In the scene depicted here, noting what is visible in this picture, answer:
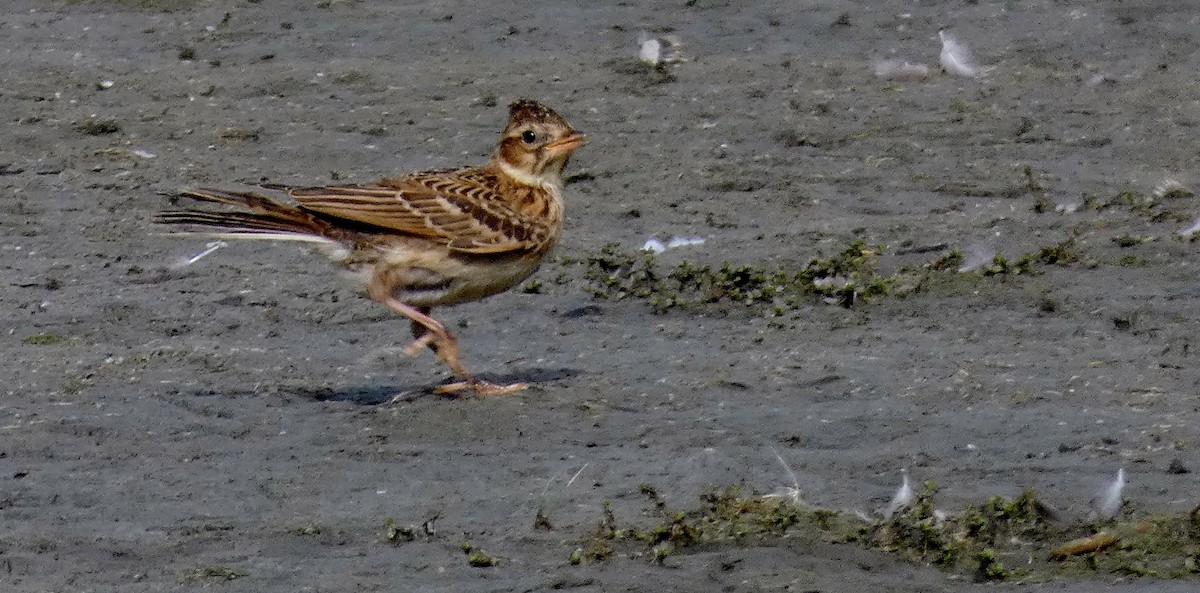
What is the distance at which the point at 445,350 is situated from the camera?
8.74m

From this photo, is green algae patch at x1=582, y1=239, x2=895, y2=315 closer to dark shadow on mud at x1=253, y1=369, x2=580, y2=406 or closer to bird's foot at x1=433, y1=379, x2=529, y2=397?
dark shadow on mud at x1=253, y1=369, x2=580, y2=406

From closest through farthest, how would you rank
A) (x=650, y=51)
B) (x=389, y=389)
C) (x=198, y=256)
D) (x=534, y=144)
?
(x=389, y=389) < (x=534, y=144) < (x=198, y=256) < (x=650, y=51)

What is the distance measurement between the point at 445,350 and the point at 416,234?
541mm

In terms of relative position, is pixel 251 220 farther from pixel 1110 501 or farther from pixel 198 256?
pixel 1110 501

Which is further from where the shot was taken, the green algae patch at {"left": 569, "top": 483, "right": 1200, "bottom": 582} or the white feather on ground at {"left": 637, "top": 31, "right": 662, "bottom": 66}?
the white feather on ground at {"left": 637, "top": 31, "right": 662, "bottom": 66}

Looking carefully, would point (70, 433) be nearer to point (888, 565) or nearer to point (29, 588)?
point (29, 588)

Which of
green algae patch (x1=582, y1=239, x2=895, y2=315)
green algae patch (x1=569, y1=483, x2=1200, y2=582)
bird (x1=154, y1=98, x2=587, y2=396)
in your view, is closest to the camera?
green algae patch (x1=569, y1=483, x2=1200, y2=582)

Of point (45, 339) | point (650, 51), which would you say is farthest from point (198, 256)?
point (650, 51)

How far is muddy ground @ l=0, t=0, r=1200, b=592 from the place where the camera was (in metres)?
7.20

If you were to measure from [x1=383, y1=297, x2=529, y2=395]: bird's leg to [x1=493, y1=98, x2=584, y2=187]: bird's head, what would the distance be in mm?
888

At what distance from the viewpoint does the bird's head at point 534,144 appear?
928 centimetres

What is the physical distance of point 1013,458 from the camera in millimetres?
7676


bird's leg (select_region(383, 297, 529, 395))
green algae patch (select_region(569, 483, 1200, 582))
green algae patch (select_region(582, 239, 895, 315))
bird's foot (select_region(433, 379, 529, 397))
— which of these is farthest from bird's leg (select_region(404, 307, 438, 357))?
green algae patch (select_region(569, 483, 1200, 582))

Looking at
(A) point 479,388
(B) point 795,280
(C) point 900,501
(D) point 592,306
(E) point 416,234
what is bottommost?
(D) point 592,306
